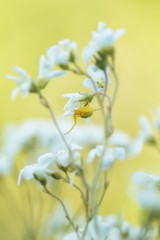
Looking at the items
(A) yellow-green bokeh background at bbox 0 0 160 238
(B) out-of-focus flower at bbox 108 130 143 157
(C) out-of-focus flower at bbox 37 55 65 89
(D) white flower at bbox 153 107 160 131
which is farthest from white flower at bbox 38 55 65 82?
(A) yellow-green bokeh background at bbox 0 0 160 238

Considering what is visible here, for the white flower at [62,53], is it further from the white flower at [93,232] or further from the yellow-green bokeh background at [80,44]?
the yellow-green bokeh background at [80,44]

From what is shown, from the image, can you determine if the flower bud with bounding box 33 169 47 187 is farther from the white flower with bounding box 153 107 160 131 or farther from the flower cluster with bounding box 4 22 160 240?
the white flower with bounding box 153 107 160 131

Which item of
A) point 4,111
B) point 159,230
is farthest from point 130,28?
point 159,230

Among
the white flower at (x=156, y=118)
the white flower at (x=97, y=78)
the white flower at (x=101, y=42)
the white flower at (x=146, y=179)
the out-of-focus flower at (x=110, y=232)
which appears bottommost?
the out-of-focus flower at (x=110, y=232)

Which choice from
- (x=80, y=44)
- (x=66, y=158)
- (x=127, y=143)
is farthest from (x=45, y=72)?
(x=80, y=44)

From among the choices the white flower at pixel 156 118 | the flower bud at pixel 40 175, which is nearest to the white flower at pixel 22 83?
the flower bud at pixel 40 175

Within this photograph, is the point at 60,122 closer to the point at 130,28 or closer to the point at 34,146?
the point at 34,146

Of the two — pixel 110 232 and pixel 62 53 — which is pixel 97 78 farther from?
pixel 110 232
